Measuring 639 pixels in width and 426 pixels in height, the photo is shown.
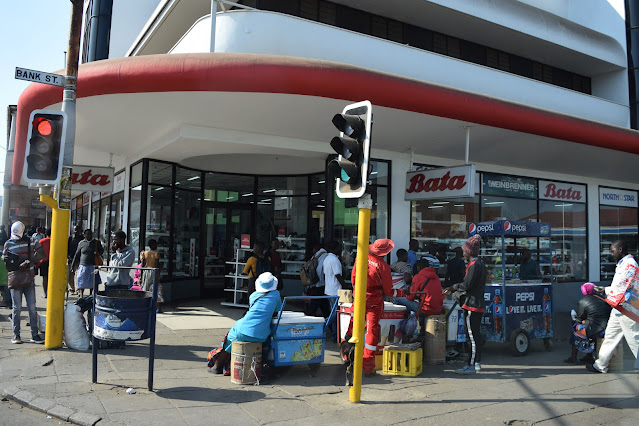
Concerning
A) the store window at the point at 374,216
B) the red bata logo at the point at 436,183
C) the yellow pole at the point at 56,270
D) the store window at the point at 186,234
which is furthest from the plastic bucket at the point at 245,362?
the store window at the point at 186,234

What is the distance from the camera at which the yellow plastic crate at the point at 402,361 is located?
22.9ft

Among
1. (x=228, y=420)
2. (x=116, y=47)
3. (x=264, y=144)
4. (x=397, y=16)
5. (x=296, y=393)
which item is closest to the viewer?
(x=228, y=420)

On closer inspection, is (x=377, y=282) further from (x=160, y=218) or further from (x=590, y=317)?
(x=160, y=218)

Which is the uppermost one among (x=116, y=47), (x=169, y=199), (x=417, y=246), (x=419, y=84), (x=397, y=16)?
(x=116, y=47)

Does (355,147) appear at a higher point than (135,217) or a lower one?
higher

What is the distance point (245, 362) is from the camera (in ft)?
20.7

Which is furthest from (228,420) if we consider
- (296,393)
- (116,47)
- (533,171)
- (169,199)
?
(116,47)

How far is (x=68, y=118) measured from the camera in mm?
7527

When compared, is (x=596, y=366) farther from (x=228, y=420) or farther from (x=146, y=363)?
(x=146, y=363)

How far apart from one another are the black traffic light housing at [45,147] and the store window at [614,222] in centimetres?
1552

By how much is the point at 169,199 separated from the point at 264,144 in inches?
144

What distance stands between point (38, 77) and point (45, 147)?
986mm

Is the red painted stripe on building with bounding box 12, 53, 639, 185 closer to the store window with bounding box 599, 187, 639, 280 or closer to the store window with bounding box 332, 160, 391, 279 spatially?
the store window with bounding box 332, 160, 391, 279

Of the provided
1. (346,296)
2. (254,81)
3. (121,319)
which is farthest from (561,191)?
(121,319)
